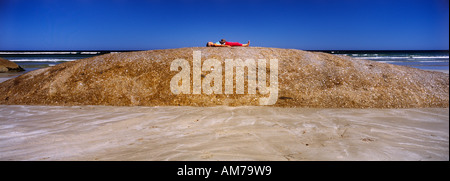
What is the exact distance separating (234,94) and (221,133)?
4.53ft

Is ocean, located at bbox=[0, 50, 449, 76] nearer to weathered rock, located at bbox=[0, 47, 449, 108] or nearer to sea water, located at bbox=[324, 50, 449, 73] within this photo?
sea water, located at bbox=[324, 50, 449, 73]

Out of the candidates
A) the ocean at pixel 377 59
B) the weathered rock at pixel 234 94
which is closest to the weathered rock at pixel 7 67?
the ocean at pixel 377 59

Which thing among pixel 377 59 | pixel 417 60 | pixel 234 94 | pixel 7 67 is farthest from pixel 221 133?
pixel 377 59

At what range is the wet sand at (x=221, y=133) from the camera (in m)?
2.17

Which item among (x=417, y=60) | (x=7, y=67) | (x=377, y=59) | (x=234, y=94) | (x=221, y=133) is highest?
(x=377, y=59)

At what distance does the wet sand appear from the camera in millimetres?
2168

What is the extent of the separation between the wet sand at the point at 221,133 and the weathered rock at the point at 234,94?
248mm

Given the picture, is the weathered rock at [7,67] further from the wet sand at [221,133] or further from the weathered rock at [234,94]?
the wet sand at [221,133]

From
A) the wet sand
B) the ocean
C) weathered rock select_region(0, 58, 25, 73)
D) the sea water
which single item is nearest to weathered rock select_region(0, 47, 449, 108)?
the wet sand

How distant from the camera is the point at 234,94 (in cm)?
403

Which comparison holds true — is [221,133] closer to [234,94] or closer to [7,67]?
[234,94]
